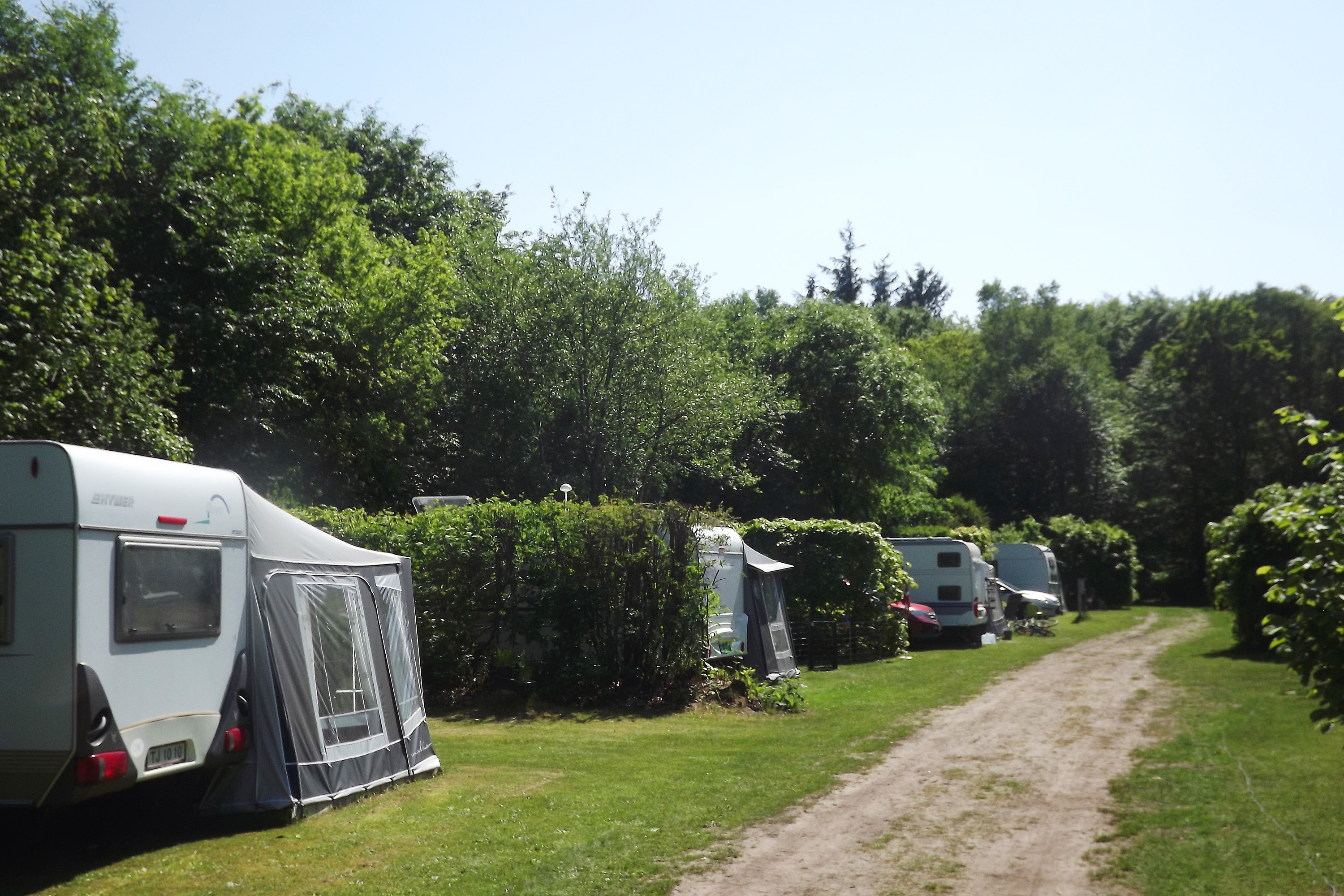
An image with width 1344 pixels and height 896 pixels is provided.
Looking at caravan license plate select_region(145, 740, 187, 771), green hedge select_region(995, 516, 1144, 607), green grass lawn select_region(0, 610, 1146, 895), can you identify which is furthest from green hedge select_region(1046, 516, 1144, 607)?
caravan license plate select_region(145, 740, 187, 771)

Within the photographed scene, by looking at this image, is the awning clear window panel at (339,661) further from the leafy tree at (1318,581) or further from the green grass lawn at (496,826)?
the leafy tree at (1318,581)

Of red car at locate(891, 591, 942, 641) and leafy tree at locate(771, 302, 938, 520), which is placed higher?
leafy tree at locate(771, 302, 938, 520)

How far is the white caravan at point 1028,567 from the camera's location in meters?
36.3

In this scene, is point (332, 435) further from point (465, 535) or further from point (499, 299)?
point (465, 535)

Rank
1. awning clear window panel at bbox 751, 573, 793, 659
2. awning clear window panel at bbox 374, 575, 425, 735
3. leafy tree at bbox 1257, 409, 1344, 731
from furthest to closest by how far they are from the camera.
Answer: awning clear window panel at bbox 751, 573, 793, 659 < awning clear window panel at bbox 374, 575, 425, 735 < leafy tree at bbox 1257, 409, 1344, 731

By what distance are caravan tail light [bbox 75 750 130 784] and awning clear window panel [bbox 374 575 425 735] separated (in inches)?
126

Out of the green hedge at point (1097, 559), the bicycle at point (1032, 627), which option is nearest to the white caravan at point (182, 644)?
the bicycle at point (1032, 627)

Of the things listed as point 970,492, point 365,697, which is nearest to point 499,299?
point 365,697

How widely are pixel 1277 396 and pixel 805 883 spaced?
162ft

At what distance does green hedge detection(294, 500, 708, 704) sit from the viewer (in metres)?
14.8

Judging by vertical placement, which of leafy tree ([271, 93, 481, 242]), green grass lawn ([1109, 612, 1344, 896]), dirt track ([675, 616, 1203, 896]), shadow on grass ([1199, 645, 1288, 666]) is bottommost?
green grass lawn ([1109, 612, 1344, 896])

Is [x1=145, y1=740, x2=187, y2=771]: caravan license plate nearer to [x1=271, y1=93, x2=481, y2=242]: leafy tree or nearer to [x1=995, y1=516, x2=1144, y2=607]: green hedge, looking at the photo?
[x1=271, y1=93, x2=481, y2=242]: leafy tree

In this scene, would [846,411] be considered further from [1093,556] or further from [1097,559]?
[1097,559]

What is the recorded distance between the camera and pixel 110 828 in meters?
8.14
